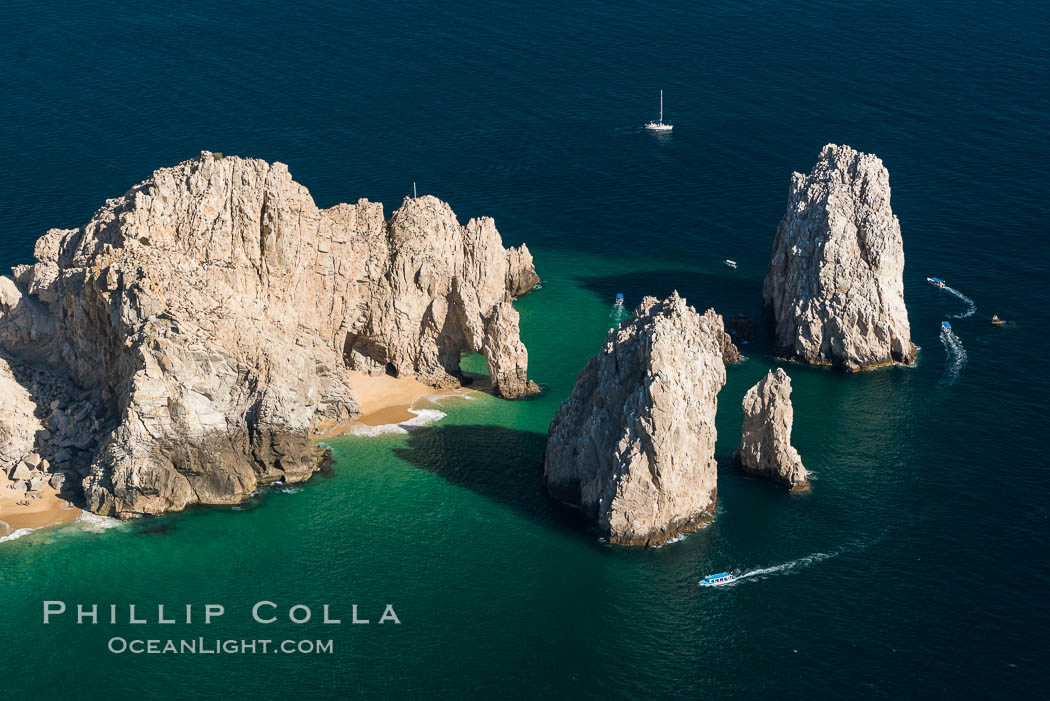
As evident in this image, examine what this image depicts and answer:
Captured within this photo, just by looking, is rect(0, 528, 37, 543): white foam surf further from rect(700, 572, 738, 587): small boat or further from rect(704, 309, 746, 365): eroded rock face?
rect(704, 309, 746, 365): eroded rock face

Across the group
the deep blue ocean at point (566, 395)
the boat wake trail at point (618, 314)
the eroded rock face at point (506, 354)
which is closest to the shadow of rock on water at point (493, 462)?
the deep blue ocean at point (566, 395)

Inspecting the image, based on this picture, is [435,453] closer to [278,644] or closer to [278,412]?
[278,412]

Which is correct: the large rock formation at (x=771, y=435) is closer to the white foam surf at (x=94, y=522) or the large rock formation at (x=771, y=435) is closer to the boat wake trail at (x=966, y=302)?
the boat wake trail at (x=966, y=302)

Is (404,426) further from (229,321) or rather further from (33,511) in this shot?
(33,511)

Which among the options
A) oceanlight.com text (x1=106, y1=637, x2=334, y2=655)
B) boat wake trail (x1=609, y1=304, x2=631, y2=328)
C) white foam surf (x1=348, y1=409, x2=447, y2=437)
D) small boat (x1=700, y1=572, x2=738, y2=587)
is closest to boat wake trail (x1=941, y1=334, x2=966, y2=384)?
boat wake trail (x1=609, y1=304, x2=631, y2=328)

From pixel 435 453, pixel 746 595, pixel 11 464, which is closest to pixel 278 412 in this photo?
pixel 435 453

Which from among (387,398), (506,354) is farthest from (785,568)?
(387,398)

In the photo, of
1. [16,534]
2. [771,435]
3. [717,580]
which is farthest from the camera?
[771,435]
